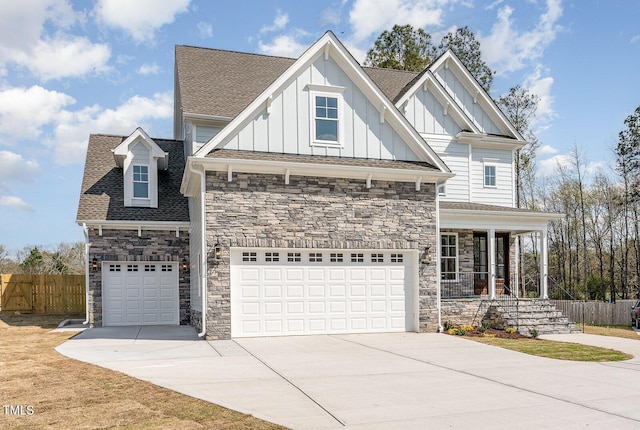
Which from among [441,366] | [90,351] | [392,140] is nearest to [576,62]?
[392,140]

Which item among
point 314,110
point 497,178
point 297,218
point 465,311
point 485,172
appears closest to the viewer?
point 297,218

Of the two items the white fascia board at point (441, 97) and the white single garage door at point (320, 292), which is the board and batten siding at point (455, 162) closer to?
the white fascia board at point (441, 97)

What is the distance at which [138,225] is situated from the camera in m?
17.7

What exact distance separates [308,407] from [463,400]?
2228mm

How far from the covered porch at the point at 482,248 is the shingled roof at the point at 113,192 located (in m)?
9.13

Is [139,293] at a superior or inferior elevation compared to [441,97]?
inferior

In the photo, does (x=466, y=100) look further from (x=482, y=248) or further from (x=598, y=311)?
(x=598, y=311)

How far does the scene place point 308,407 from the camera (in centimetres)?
714

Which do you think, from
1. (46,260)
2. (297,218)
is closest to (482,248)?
(297,218)

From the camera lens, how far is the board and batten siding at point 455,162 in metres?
20.4

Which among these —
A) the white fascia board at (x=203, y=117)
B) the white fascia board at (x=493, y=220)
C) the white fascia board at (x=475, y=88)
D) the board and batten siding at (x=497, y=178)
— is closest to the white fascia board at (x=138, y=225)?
the white fascia board at (x=203, y=117)

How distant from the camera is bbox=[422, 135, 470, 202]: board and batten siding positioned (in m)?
20.4

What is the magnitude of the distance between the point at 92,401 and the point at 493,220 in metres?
14.3

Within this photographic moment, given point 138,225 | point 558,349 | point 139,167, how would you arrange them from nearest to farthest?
point 558,349 → point 138,225 → point 139,167
